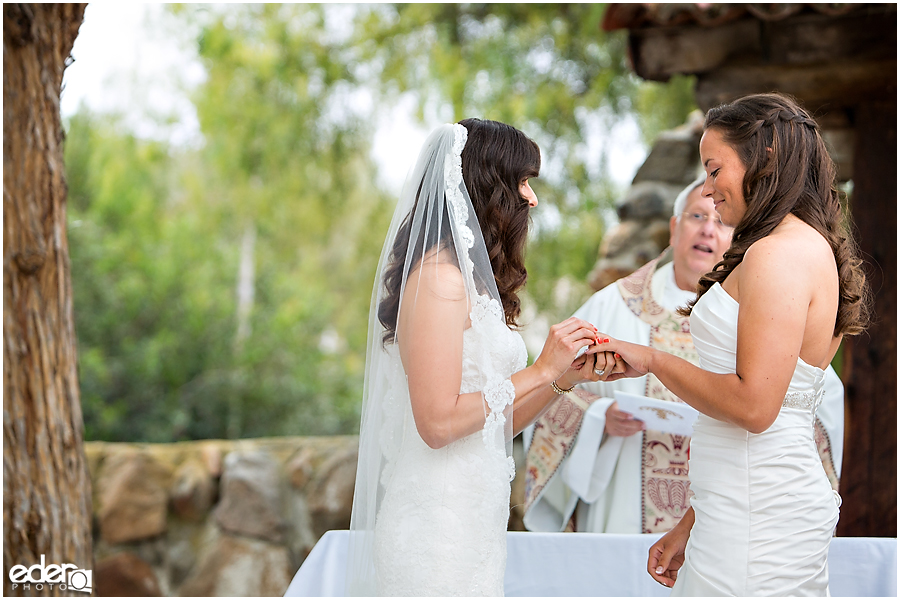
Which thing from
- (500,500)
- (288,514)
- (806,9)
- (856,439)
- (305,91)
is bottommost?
(288,514)

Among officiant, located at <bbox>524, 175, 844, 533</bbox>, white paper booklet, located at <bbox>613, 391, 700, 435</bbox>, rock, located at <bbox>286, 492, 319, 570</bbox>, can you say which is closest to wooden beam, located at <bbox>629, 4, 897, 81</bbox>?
officiant, located at <bbox>524, 175, 844, 533</bbox>

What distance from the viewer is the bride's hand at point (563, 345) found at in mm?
1752

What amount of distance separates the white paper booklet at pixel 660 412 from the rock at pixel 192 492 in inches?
106

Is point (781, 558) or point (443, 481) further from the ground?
point (443, 481)

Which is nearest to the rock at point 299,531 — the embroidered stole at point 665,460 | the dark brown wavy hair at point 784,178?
the embroidered stole at point 665,460

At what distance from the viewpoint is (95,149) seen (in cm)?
743

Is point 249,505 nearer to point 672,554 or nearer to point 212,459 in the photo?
point 212,459

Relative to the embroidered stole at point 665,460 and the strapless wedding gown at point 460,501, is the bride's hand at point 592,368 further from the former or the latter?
the embroidered stole at point 665,460

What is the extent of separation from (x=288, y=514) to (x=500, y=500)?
2.95 meters

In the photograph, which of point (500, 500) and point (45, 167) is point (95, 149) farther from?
point (500, 500)

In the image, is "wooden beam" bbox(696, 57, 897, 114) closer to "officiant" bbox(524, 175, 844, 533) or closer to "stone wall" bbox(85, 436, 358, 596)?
"officiant" bbox(524, 175, 844, 533)

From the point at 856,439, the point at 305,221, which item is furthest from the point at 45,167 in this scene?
the point at 305,221

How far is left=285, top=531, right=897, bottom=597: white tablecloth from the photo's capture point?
2.07 m

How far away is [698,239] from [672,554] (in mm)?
1247
